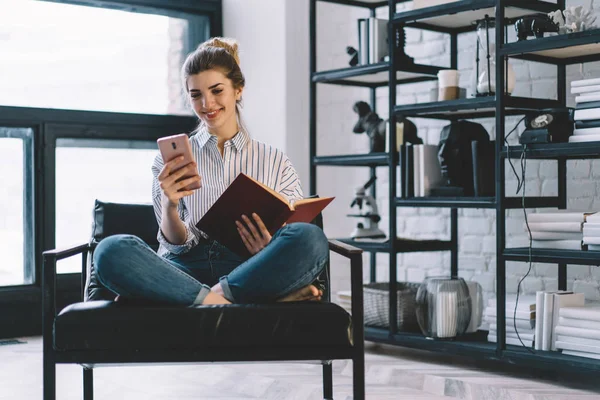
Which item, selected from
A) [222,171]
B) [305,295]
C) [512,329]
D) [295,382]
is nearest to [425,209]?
[512,329]

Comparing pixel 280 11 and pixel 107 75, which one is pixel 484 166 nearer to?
pixel 280 11

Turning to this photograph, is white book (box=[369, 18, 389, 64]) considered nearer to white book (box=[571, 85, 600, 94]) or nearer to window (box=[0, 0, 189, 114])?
white book (box=[571, 85, 600, 94])

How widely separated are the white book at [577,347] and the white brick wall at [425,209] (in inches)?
19.6

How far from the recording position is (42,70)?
4156 millimetres

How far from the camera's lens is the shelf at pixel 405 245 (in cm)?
353

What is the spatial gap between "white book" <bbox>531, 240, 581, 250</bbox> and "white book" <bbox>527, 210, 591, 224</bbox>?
0.25 feet

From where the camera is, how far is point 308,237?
2100mm

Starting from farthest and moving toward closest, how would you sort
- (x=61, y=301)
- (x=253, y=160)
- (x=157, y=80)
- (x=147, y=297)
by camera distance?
(x=157, y=80)
(x=61, y=301)
(x=253, y=160)
(x=147, y=297)

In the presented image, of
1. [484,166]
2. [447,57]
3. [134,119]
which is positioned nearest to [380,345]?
[484,166]

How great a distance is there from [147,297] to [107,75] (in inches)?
98.5

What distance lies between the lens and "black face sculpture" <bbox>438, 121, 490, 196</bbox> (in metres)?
3.37

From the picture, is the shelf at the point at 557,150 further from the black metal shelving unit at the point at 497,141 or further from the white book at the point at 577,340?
the white book at the point at 577,340

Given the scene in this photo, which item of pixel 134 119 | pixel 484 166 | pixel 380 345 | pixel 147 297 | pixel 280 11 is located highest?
pixel 280 11

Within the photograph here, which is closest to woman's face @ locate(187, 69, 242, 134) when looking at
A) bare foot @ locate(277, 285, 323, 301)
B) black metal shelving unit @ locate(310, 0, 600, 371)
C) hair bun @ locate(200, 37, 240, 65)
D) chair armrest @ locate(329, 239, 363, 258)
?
hair bun @ locate(200, 37, 240, 65)
